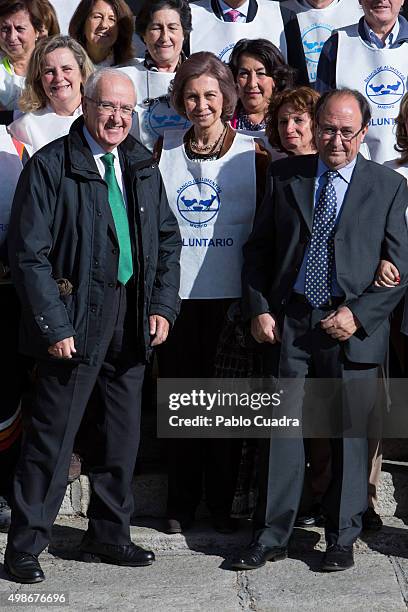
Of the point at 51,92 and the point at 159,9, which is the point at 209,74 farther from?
the point at 159,9

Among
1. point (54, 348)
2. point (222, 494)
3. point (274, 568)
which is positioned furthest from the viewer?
point (222, 494)

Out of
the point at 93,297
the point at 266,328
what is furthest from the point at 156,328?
the point at 266,328

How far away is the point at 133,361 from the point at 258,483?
69 cm

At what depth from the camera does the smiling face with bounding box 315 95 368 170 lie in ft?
14.8

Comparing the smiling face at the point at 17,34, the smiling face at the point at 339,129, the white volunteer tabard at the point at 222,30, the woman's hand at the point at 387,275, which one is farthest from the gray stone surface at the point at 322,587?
the smiling face at the point at 17,34

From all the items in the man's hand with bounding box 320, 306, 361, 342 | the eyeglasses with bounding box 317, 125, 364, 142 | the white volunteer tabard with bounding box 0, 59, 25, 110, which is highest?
the white volunteer tabard with bounding box 0, 59, 25, 110

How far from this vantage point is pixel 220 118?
16.0 feet

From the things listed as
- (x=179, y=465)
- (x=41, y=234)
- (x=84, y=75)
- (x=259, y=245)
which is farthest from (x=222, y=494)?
(x=84, y=75)

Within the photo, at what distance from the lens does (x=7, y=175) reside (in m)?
4.88

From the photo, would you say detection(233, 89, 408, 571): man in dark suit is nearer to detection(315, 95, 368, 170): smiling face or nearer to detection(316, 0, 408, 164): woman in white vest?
detection(315, 95, 368, 170): smiling face

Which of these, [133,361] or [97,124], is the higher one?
[97,124]

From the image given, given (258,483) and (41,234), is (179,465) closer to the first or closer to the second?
(258,483)

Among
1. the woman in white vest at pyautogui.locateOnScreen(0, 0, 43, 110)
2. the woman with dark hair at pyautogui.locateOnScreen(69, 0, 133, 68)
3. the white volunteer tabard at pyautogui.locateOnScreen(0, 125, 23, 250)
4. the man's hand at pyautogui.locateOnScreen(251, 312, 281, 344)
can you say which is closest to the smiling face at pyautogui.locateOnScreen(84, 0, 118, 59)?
the woman with dark hair at pyautogui.locateOnScreen(69, 0, 133, 68)

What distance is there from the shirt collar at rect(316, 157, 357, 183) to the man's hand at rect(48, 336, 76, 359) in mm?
1139
